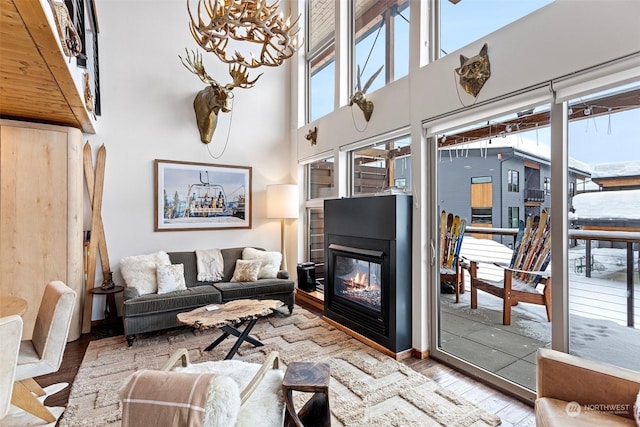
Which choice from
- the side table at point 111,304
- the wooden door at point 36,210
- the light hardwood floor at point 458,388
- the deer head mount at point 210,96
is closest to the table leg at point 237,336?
the light hardwood floor at point 458,388

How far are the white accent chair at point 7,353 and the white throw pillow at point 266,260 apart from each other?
2961 millimetres

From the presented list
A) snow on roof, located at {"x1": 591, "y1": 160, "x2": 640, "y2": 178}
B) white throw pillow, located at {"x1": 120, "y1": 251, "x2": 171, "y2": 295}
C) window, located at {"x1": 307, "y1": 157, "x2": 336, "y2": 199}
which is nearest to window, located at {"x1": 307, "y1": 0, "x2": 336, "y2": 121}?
window, located at {"x1": 307, "y1": 157, "x2": 336, "y2": 199}

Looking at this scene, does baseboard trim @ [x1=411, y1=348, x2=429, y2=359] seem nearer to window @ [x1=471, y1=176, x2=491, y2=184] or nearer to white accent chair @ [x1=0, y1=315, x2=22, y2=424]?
window @ [x1=471, y1=176, x2=491, y2=184]

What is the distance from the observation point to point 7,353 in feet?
5.51

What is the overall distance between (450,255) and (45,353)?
10.8 feet

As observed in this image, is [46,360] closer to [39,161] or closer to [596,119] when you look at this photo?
[39,161]

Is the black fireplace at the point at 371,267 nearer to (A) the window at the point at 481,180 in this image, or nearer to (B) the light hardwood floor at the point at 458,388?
(B) the light hardwood floor at the point at 458,388

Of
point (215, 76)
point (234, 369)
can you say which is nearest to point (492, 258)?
point (234, 369)

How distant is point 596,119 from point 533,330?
5.31 feet

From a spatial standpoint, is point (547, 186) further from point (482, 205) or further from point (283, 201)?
point (283, 201)

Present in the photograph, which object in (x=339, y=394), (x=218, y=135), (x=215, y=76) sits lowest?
(x=339, y=394)

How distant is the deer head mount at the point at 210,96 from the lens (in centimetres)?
415

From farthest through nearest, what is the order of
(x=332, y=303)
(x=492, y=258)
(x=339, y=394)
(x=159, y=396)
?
(x=332, y=303)
(x=492, y=258)
(x=339, y=394)
(x=159, y=396)

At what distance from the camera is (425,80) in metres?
3.05
